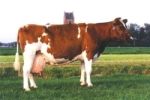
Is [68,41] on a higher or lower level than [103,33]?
lower

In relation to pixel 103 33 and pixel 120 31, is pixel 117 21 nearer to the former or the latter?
pixel 120 31

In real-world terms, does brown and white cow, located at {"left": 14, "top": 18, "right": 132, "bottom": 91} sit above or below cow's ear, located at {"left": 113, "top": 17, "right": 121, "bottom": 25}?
below

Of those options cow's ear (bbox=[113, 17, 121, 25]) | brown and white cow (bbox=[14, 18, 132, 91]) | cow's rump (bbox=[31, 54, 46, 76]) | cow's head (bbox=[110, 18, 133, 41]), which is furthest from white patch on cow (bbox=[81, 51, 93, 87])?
cow's ear (bbox=[113, 17, 121, 25])

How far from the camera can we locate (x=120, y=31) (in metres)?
21.2

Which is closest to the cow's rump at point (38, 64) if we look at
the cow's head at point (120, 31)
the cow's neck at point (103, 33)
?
the cow's neck at point (103, 33)

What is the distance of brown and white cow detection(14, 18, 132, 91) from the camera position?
65.8ft

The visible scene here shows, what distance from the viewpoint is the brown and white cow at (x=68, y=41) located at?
20.0m

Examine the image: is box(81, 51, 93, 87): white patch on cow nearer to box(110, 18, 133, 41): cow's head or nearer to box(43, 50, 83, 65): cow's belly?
box(43, 50, 83, 65): cow's belly

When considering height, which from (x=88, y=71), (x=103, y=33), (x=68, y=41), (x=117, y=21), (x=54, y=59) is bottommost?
(x=88, y=71)

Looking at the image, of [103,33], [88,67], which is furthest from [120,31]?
[88,67]

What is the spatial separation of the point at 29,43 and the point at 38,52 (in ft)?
1.78

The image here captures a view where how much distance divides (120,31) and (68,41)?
219 cm

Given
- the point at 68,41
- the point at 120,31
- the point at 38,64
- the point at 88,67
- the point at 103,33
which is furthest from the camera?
the point at 103,33

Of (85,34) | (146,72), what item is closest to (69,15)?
(146,72)
